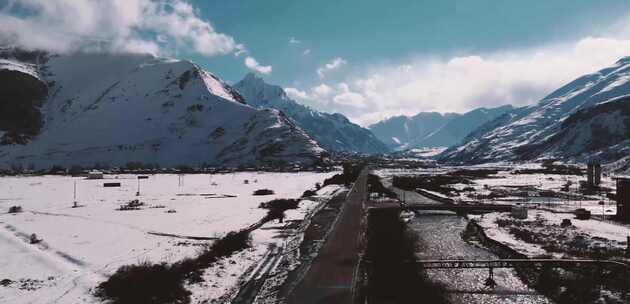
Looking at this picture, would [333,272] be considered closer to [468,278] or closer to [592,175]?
[468,278]

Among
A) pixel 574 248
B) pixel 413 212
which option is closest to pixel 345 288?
pixel 574 248

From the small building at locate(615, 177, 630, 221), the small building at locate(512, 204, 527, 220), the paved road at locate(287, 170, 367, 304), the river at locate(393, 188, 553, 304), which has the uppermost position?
the small building at locate(615, 177, 630, 221)

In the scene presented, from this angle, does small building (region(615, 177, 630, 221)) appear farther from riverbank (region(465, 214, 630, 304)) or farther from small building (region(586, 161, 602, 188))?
small building (region(586, 161, 602, 188))

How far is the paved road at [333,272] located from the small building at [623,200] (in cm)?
4119

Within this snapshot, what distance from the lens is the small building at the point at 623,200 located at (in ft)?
232

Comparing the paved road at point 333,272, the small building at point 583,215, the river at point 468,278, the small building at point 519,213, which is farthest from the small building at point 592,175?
the paved road at point 333,272

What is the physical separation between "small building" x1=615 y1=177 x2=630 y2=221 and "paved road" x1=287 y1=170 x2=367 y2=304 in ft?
135

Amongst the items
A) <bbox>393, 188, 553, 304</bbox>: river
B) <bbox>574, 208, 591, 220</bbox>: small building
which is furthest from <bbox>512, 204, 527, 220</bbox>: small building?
<bbox>393, 188, 553, 304</bbox>: river

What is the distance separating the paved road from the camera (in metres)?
31.8

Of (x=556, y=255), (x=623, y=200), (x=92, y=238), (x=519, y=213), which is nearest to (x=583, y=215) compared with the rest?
(x=623, y=200)

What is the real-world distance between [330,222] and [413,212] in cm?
2476

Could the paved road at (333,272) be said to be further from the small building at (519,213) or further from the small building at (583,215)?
the small building at (583,215)

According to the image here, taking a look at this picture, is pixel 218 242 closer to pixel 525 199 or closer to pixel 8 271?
pixel 8 271

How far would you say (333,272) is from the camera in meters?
37.9
